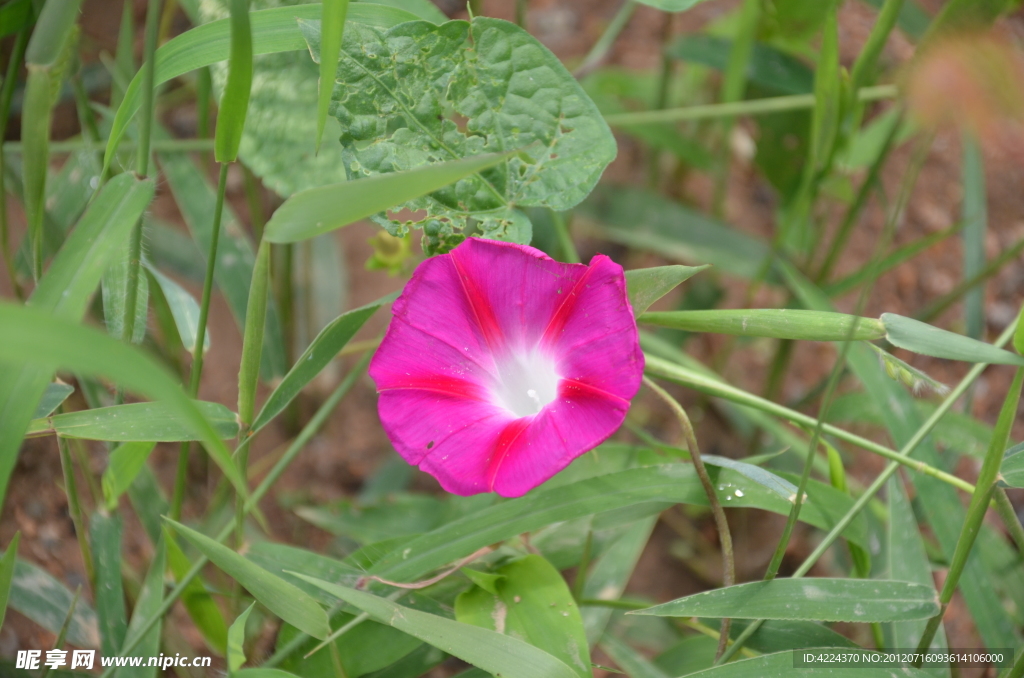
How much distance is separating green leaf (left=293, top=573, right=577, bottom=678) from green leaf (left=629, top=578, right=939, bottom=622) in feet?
0.40

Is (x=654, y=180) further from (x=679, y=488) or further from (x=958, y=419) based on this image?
(x=679, y=488)

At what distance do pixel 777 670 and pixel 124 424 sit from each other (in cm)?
74

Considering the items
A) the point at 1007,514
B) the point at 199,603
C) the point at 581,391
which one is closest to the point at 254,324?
the point at 581,391

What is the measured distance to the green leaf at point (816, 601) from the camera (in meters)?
0.75

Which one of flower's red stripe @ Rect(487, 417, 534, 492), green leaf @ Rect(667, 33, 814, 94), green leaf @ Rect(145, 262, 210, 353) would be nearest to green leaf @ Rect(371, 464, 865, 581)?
flower's red stripe @ Rect(487, 417, 534, 492)

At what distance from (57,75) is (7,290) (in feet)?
3.48

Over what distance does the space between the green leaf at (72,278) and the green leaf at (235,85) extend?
8 cm

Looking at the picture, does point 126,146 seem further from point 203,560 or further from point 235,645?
point 235,645

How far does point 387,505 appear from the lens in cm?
121

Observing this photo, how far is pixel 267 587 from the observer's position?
0.71 m

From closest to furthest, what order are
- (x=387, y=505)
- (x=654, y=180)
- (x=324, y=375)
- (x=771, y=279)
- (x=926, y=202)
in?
(x=387, y=505) → (x=771, y=279) → (x=324, y=375) → (x=654, y=180) → (x=926, y=202)

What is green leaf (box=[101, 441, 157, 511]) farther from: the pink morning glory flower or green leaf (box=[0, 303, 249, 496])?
green leaf (box=[0, 303, 249, 496])

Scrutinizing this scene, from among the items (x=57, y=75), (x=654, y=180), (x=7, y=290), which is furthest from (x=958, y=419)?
(x=7, y=290)

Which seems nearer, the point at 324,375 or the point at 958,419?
the point at 958,419
